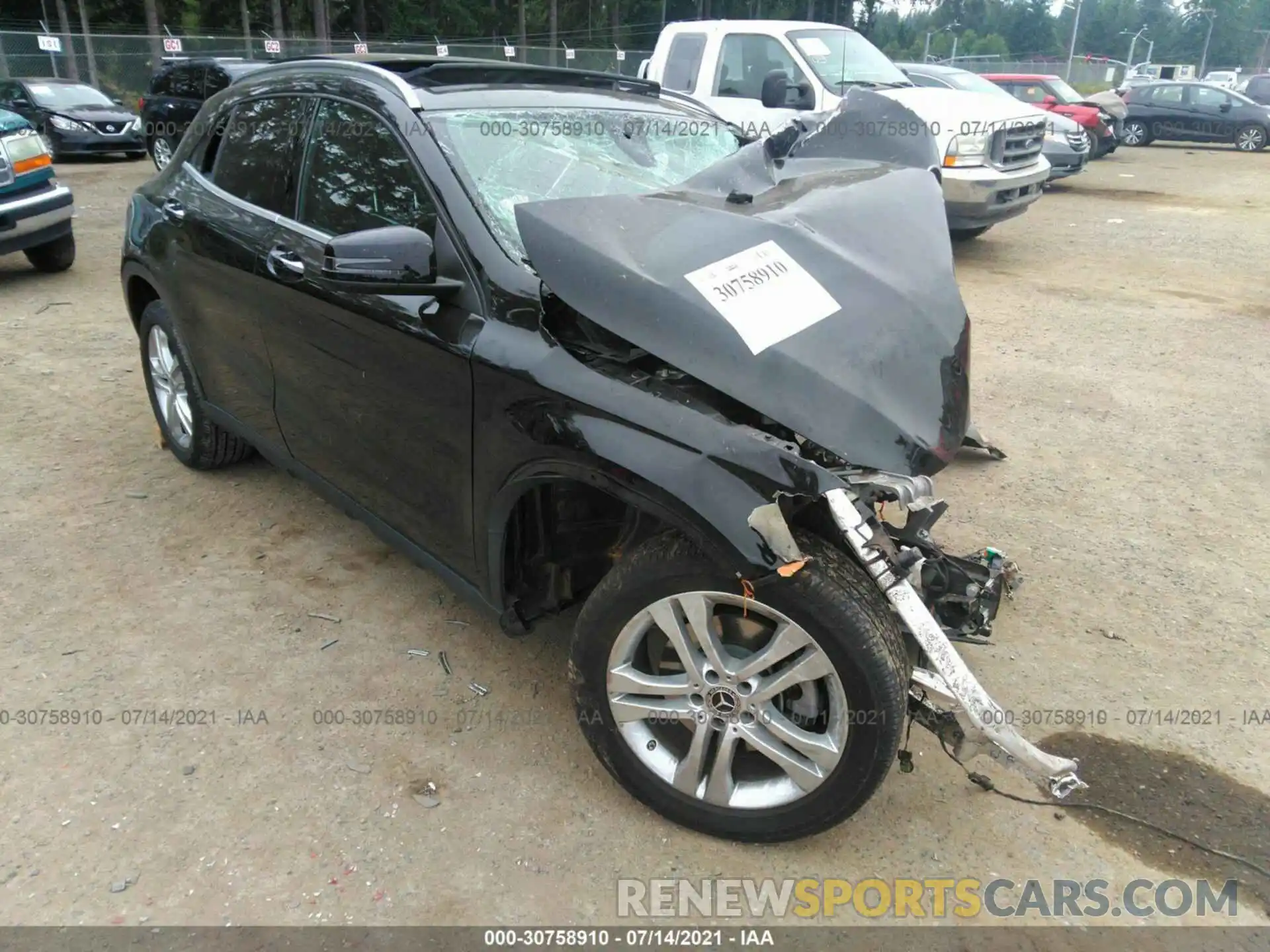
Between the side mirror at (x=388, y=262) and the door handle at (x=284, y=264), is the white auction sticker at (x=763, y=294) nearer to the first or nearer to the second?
the side mirror at (x=388, y=262)

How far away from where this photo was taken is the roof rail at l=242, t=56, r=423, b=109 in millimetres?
3047

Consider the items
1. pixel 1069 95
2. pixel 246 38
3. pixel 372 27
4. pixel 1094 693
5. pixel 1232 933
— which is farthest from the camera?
pixel 372 27

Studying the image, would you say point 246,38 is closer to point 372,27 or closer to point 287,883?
point 372,27

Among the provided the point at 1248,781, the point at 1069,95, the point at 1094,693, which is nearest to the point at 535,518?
the point at 1094,693

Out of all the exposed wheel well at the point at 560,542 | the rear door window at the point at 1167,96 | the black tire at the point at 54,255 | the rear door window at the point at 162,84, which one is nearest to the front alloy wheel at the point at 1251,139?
the rear door window at the point at 1167,96

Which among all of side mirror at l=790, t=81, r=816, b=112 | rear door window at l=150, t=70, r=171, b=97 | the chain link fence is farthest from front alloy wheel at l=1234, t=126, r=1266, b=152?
rear door window at l=150, t=70, r=171, b=97

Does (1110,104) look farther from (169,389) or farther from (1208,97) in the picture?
(169,389)

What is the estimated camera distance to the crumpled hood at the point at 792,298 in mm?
2354

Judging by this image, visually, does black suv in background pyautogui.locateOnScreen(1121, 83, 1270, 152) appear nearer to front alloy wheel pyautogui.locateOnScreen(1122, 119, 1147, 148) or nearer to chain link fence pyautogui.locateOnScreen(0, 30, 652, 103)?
front alloy wheel pyautogui.locateOnScreen(1122, 119, 1147, 148)

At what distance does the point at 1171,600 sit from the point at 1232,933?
5.24ft

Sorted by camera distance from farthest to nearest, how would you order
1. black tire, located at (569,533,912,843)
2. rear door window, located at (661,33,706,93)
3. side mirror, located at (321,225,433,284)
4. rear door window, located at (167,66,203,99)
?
rear door window, located at (167,66,203,99) < rear door window, located at (661,33,706,93) < side mirror, located at (321,225,433,284) < black tire, located at (569,533,912,843)

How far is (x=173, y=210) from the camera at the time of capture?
4.09 m

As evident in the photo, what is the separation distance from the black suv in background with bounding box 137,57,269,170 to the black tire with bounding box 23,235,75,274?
20.3ft

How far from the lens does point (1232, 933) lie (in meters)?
2.32
